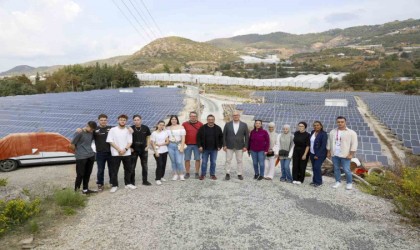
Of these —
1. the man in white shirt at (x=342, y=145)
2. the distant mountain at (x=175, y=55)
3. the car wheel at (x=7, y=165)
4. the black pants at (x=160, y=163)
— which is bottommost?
the car wheel at (x=7, y=165)

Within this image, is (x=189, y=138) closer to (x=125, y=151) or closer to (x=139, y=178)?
(x=125, y=151)

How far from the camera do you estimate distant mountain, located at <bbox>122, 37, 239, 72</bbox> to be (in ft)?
424

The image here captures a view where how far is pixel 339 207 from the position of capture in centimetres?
593

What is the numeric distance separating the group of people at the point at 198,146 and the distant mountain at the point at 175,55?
392 feet

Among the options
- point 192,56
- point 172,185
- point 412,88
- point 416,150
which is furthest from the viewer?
point 192,56

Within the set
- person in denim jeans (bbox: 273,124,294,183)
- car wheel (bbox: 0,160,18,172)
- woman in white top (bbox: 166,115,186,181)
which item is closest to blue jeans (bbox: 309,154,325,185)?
person in denim jeans (bbox: 273,124,294,183)

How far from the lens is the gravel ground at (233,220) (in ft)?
14.7

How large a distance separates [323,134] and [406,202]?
6.93ft

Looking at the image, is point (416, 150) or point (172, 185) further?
point (416, 150)

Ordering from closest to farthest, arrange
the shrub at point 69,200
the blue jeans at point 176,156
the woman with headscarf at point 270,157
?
1. the shrub at point 69,200
2. the blue jeans at point 176,156
3. the woman with headscarf at point 270,157

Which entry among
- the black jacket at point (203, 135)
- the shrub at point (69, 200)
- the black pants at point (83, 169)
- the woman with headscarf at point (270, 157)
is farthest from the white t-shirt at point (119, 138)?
the woman with headscarf at point (270, 157)

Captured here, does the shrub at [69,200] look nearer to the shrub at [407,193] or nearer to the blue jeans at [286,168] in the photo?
the blue jeans at [286,168]

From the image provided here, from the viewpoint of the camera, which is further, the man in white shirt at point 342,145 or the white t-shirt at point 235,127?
the white t-shirt at point 235,127

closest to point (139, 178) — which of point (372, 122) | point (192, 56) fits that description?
point (372, 122)
